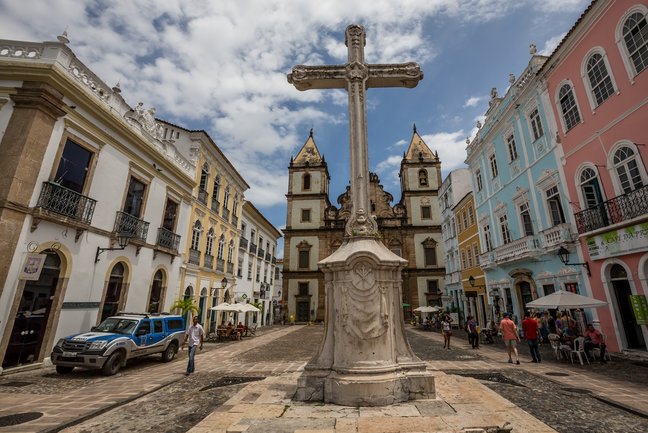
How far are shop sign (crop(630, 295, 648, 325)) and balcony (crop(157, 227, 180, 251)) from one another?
18.2 metres

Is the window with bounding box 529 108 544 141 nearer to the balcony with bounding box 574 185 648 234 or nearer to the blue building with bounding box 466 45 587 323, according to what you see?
the blue building with bounding box 466 45 587 323

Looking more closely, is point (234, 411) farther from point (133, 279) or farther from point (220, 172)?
point (220, 172)

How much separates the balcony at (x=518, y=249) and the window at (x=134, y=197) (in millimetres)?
17624

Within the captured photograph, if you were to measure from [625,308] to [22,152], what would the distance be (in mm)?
19362

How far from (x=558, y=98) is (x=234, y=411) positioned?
16.3 metres

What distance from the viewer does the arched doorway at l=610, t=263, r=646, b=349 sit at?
10434 mm

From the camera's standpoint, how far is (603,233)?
→ 11.1 meters

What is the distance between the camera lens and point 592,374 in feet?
27.9

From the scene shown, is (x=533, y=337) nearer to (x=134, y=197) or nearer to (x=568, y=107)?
(x=568, y=107)

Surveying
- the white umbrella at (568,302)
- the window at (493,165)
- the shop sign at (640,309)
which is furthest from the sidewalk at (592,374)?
the window at (493,165)

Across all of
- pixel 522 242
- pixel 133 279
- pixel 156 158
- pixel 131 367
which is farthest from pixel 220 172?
pixel 522 242

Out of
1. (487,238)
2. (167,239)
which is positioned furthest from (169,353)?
(487,238)

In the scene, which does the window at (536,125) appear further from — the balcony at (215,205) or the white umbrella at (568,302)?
the balcony at (215,205)

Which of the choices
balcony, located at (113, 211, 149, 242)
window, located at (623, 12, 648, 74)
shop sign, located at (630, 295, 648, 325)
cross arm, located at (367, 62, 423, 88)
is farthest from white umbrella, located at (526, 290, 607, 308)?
balcony, located at (113, 211, 149, 242)
